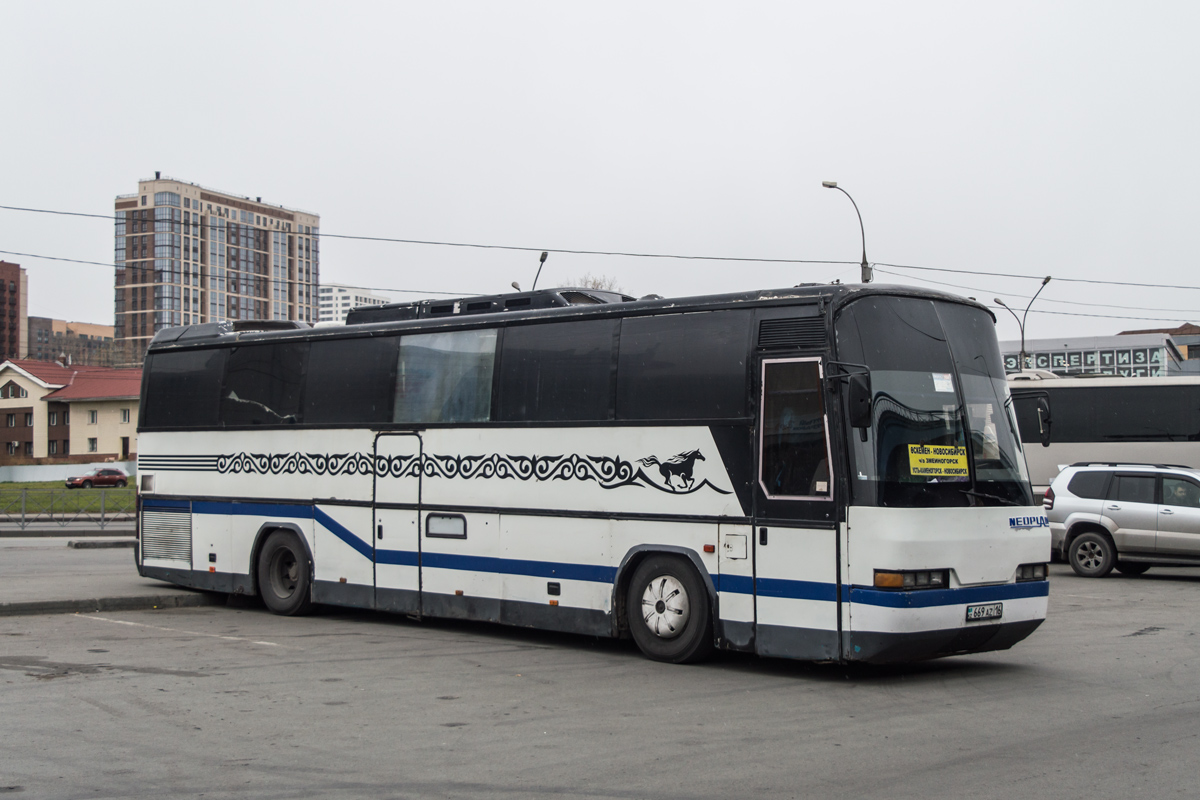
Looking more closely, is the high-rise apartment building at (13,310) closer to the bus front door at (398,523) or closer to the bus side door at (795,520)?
the bus front door at (398,523)

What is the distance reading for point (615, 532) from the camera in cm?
1102

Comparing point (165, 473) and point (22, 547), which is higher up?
point (165, 473)

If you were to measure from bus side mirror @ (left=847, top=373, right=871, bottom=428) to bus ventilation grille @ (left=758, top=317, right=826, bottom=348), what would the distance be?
2.10ft

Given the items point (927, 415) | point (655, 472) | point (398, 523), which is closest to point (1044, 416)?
point (927, 415)

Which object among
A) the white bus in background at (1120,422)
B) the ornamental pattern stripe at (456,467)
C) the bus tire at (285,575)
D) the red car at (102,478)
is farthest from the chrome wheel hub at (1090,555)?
the red car at (102,478)

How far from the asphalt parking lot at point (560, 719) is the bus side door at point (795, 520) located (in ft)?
1.51

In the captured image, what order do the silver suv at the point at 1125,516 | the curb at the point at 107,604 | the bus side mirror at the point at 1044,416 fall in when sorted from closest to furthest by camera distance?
the bus side mirror at the point at 1044,416, the curb at the point at 107,604, the silver suv at the point at 1125,516

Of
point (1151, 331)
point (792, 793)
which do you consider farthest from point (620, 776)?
point (1151, 331)

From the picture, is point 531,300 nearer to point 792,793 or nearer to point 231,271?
point 792,793

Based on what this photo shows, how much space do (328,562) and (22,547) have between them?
15713mm

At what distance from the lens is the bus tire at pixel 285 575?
14195 millimetres

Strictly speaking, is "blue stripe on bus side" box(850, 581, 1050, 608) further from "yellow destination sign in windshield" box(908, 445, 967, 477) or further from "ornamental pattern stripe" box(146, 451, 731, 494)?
"ornamental pattern stripe" box(146, 451, 731, 494)

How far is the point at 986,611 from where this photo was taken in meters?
9.62

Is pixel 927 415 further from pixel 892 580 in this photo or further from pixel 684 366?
pixel 684 366
